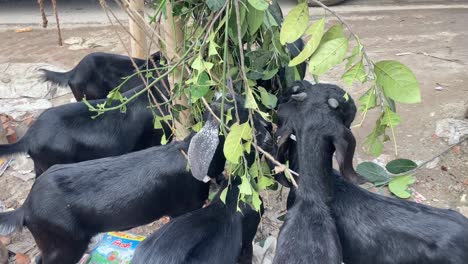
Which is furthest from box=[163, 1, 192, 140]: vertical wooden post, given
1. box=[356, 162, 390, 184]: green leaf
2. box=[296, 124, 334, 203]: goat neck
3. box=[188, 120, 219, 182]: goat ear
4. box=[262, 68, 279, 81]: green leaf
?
box=[356, 162, 390, 184]: green leaf

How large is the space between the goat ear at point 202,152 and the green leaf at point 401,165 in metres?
0.97

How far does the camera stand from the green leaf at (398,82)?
159cm

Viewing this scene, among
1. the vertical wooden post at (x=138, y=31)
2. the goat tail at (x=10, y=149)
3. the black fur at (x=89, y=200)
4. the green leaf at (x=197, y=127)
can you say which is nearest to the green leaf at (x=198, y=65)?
the green leaf at (x=197, y=127)

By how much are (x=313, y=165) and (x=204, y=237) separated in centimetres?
65

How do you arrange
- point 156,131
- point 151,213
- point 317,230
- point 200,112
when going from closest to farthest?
1. point 317,230
2. point 200,112
3. point 151,213
4. point 156,131

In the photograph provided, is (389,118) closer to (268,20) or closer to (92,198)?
(268,20)

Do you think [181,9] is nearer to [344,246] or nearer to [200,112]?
[200,112]

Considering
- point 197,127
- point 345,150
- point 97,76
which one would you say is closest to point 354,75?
point 345,150

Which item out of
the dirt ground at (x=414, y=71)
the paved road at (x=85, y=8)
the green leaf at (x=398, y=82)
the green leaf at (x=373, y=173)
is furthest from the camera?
the paved road at (x=85, y=8)

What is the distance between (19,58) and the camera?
19.8 ft

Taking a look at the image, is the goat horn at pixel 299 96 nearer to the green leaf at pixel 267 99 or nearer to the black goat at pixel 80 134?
the green leaf at pixel 267 99

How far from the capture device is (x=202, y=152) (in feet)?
6.97

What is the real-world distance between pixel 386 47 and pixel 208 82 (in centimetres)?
463

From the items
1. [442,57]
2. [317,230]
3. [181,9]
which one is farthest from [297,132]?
[442,57]
